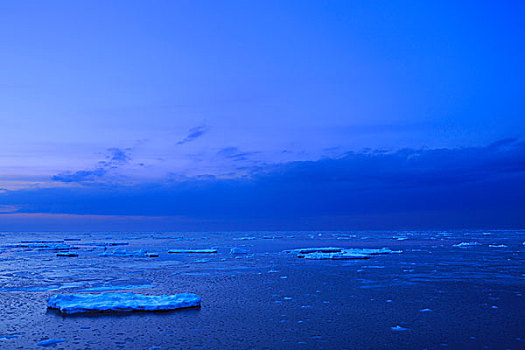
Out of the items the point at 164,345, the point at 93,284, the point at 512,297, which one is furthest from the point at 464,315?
the point at 93,284

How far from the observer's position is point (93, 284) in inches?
762

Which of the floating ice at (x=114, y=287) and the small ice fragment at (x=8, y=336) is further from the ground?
the floating ice at (x=114, y=287)

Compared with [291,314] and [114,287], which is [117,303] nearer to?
[114,287]

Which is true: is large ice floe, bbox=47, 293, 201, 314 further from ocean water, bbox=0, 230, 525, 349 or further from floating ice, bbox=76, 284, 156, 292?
floating ice, bbox=76, 284, 156, 292

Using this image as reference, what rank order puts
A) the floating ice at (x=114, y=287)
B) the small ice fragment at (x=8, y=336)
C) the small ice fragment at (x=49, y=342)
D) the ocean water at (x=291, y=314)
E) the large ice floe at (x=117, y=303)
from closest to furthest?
the small ice fragment at (x=49, y=342) < the ocean water at (x=291, y=314) < the small ice fragment at (x=8, y=336) < the large ice floe at (x=117, y=303) < the floating ice at (x=114, y=287)

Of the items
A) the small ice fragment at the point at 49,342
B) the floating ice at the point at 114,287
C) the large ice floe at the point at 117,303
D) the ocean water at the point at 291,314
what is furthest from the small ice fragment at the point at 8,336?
the floating ice at the point at 114,287

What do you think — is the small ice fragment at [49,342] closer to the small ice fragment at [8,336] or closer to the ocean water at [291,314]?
the ocean water at [291,314]

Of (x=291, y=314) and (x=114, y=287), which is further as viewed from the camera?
(x=114, y=287)

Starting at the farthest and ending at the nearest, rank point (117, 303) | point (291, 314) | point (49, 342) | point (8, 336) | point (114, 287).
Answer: point (114, 287) → point (117, 303) → point (291, 314) → point (8, 336) → point (49, 342)

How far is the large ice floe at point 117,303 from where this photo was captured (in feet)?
43.7

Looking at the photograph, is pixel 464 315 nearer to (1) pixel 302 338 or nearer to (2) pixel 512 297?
(2) pixel 512 297

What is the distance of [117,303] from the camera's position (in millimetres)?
13547

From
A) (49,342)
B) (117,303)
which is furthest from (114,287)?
(49,342)

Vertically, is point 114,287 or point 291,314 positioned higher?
point 114,287
